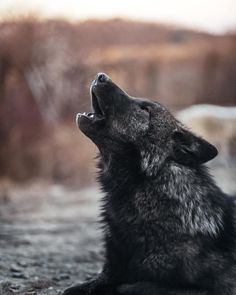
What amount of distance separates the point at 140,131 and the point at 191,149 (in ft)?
1.34

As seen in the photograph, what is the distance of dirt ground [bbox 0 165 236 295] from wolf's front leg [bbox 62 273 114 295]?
489 mm

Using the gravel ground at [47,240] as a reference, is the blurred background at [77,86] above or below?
above

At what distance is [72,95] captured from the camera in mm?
15422

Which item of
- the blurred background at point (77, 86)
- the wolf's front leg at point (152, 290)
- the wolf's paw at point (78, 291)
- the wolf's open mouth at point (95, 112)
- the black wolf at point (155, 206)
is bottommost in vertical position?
the wolf's front leg at point (152, 290)

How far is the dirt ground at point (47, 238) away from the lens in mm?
6070

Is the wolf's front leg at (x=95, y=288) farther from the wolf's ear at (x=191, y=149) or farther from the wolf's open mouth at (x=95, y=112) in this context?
the wolf's open mouth at (x=95, y=112)

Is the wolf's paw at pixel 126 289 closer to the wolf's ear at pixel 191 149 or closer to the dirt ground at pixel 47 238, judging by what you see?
the dirt ground at pixel 47 238

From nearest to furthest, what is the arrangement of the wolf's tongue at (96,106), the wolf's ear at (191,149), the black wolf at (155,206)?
the black wolf at (155,206), the wolf's ear at (191,149), the wolf's tongue at (96,106)

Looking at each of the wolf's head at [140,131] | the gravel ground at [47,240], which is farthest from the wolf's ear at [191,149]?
the gravel ground at [47,240]

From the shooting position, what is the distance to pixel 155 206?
16.2 feet

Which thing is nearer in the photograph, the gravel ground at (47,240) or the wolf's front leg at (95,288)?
the wolf's front leg at (95,288)

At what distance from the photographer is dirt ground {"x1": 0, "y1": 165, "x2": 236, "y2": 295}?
6.07 meters

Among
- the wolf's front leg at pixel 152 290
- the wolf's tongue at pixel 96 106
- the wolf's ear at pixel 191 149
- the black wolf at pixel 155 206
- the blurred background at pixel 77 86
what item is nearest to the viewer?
the wolf's front leg at pixel 152 290

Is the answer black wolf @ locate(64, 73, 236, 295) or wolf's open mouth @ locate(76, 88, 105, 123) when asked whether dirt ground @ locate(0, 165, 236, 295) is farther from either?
wolf's open mouth @ locate(76, 88, 105, 123)
